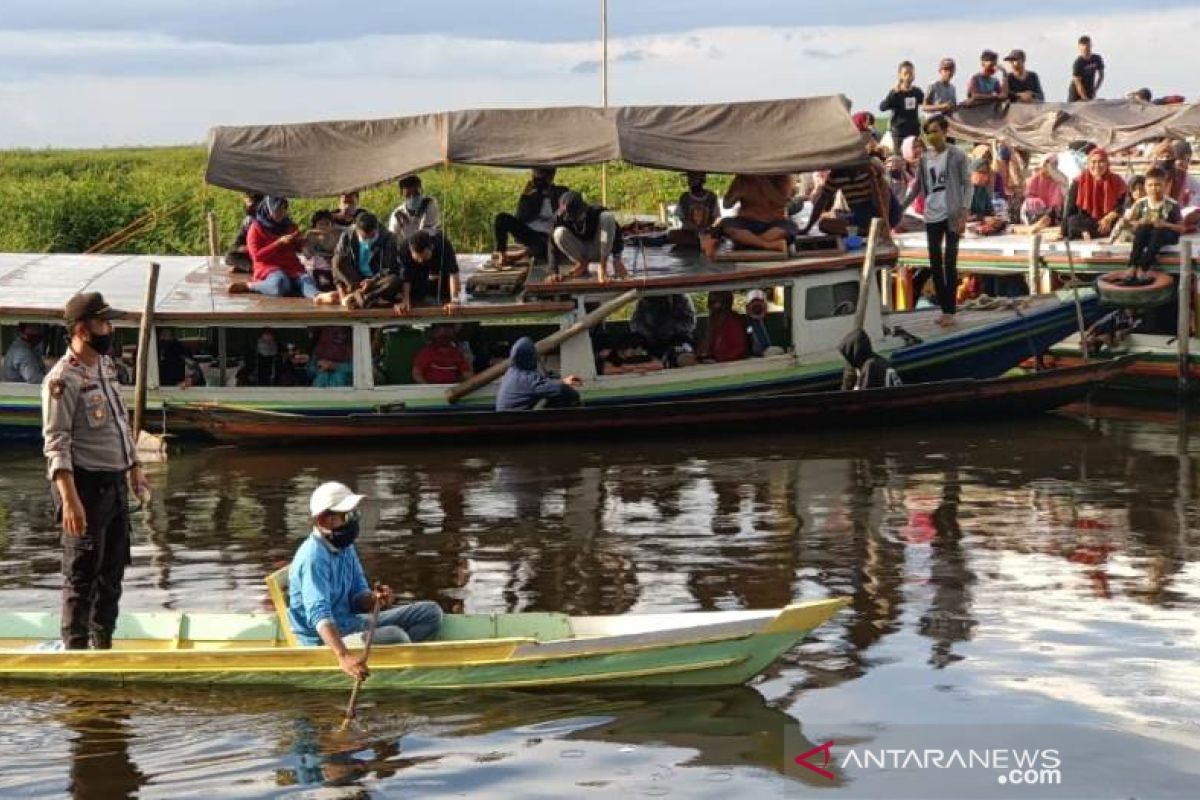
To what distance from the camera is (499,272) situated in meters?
20.5

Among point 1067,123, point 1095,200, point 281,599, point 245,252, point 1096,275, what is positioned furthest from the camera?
point 1067,123

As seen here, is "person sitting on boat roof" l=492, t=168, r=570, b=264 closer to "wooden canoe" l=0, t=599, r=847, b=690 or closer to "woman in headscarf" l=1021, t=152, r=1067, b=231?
"woman in headscarf" l=1021, t=152, r=1067, b=231

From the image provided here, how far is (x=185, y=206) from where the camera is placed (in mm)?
30109

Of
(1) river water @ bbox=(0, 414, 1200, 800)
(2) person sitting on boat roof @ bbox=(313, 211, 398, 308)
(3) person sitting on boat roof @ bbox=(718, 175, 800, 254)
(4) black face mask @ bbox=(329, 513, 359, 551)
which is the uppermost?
(3) person sitting on boat roof @ bbox=(718, 175, 800, 254)

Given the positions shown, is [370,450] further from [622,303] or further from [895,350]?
[895,350]

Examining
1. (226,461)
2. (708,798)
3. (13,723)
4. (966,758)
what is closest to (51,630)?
(13,723)

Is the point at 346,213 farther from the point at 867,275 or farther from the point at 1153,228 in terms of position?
the point at 1153,228

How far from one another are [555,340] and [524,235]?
1430mm

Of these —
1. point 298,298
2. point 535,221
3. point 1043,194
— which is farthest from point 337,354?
point 1043,194

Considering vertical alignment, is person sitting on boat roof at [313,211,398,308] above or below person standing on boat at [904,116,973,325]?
below

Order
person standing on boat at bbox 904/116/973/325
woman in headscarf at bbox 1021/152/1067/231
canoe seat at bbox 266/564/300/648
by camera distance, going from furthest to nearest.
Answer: woman in headscarf at bbox 1021/152/1067/231, person standing on boat at bbox 904/116/973/325, canoe seat at bbox 266/564/300/648

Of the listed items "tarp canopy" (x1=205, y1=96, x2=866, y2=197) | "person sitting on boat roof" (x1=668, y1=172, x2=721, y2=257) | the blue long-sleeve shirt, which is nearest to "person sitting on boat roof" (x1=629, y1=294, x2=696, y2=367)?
"person sitting on boat roof" (x1=668, y1=172, x2=721, y2=257)

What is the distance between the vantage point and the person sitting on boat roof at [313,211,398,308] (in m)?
19.9

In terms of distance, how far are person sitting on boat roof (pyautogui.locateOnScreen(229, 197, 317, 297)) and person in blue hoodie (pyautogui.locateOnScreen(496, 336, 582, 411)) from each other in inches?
95.2
